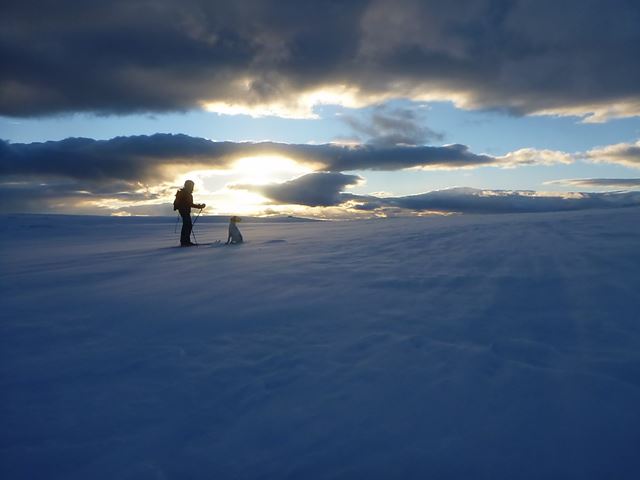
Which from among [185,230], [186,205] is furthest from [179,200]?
[185,230]

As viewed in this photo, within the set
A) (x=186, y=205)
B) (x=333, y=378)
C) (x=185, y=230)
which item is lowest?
(x=333, y=378)

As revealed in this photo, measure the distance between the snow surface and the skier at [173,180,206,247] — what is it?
596 centimetres

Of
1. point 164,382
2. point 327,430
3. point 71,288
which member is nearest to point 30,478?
point 164,382

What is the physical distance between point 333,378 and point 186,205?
9740 mm

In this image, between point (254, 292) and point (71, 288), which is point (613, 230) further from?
point (71, 288)

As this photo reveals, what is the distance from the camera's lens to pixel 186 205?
11.8m

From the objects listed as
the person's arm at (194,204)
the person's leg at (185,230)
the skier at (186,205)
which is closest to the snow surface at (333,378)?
the person's leg at (185,230)

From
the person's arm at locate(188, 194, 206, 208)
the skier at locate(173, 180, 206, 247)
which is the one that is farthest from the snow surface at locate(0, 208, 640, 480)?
the person's arm at locate(188, 194, 206, 208)

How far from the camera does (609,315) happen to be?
392 cm

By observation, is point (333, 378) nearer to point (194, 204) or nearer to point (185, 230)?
point (185, 230)

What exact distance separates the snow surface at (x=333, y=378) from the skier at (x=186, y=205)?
596 cm

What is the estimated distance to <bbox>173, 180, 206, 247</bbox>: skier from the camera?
11625mm

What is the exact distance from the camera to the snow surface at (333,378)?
2.24m

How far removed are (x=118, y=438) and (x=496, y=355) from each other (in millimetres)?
2466
